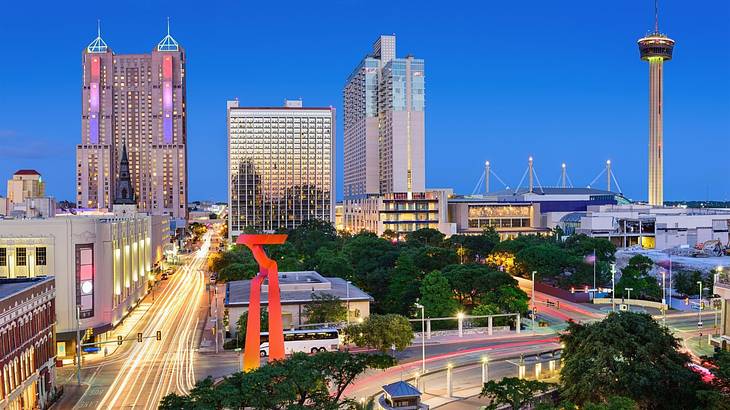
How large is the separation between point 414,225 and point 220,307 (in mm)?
100719

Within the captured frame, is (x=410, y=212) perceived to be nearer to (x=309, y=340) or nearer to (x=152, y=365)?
(x=309, y=340)

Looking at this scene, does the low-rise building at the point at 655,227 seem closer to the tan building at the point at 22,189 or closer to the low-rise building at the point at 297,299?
the low-rise building at the point at 297,299

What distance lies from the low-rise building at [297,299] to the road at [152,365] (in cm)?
514

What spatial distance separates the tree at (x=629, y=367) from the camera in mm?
35094

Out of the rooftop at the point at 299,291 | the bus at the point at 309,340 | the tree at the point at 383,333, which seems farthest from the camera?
the rooftop at the point at 299,291

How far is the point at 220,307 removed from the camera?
86.4 metres

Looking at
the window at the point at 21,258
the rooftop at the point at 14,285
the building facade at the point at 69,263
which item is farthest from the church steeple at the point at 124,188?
the rooftop at the point at 14,285

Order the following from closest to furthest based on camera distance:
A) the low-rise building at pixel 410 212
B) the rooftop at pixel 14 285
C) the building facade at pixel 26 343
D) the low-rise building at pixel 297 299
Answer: the building facade at pixel 26 343
the rooftop at pixel 14 285
the low-rise building at pixel 297 299
the low-rise building at pixel 410 212

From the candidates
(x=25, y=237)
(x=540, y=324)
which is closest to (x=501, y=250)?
(x=540, y=324)

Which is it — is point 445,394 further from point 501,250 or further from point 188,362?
point 501,250

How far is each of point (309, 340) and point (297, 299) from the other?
8250mm

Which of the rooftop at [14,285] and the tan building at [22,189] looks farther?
the tan building at [22,189]

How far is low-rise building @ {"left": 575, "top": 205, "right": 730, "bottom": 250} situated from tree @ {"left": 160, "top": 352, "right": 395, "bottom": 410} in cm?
12221

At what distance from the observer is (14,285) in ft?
156
